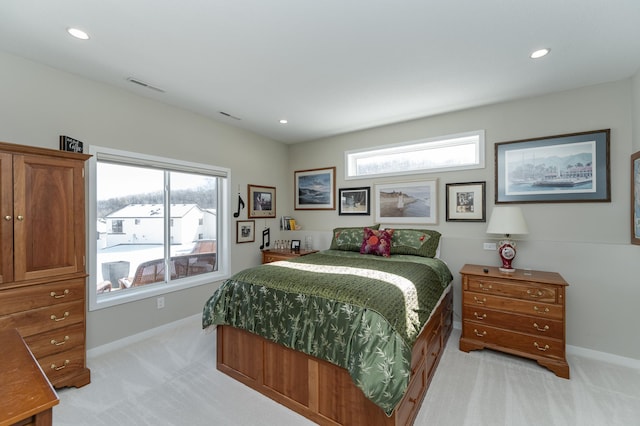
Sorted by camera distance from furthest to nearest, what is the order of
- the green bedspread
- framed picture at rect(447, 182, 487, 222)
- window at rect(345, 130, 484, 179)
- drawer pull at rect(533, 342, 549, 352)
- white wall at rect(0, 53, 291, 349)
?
window at rect(345, 130, 484, 179), framed picture at rect(447, 182, 487, 222), drawer pull at rect(533, 342, 549, 352), white wall at rect(0, 53, 291, 349), the green bedspread

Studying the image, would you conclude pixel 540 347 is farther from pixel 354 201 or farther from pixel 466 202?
pixel 354 201

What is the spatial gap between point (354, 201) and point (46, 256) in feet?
11.3

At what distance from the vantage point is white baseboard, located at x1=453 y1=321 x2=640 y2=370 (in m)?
2.50

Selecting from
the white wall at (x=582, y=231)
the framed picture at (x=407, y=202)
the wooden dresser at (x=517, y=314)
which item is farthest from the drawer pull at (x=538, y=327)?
the framed picture at (x=407, y=202)

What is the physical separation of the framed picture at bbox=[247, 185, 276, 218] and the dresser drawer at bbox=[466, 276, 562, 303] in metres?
3.12

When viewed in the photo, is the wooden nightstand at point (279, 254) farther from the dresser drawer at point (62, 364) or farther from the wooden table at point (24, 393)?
the wooden table at point (24, 393)

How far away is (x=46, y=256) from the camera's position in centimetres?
208

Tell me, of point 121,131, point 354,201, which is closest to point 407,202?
point 354,201

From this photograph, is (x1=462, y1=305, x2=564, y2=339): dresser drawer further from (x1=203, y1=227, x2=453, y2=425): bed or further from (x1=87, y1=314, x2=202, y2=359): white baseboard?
(x1=87, y1=314, x2=202, y2=359): white baseboard

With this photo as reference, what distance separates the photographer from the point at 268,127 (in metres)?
4.11

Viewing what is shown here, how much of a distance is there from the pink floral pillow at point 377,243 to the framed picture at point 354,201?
2.41ft

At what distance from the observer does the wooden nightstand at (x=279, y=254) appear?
13.4 ft

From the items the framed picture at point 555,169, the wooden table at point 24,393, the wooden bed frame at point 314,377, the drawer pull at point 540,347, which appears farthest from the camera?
the framed picture at point 555,169

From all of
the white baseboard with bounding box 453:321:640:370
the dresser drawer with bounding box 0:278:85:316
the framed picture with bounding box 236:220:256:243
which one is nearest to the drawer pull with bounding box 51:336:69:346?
the dresser drawer with bounding box 0:278:85:316
